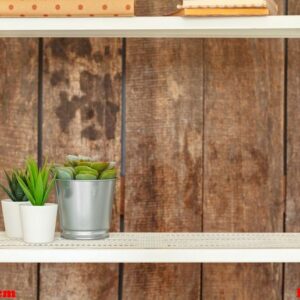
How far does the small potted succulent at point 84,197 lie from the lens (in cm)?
105

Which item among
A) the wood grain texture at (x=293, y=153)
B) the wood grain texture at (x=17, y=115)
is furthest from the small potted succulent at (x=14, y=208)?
the wood grain texture at (x=293, y=153)

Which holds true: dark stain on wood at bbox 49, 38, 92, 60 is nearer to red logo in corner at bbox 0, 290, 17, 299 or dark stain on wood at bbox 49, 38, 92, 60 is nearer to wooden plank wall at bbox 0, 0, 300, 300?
wooden plank wall at bbox 0, 0, 300, 300

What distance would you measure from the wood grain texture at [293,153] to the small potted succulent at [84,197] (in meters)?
0.36

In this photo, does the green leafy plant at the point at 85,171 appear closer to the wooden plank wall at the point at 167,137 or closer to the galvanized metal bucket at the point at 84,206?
the galvanized metal bucket at the point at 84,206

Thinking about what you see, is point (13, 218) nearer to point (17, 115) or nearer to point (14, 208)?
point (14, 208)

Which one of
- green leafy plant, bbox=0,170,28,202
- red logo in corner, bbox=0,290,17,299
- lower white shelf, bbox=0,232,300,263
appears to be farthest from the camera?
red logo in corner, bbox=0,290,17,299

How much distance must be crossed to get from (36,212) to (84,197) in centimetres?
8

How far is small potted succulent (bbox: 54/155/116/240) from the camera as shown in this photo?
1.05 m

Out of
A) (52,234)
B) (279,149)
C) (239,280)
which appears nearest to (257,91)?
(279,149)

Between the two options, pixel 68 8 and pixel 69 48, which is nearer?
pixel 68 8

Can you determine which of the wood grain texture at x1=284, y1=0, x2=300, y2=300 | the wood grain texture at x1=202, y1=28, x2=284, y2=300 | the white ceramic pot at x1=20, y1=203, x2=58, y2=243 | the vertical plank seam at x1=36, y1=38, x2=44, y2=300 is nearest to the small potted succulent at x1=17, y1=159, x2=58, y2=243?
the white ceramic pot at x1=20, y1=203, x2=58, y2=243

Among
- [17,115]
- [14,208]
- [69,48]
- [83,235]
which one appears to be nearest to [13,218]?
[14,208]

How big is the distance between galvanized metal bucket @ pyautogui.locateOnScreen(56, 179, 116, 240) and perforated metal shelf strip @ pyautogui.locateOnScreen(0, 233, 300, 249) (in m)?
0.02

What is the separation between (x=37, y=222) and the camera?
104 centimetres
